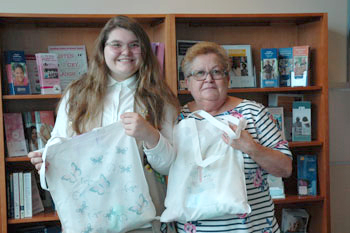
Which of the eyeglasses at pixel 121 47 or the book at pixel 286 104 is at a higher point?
the eyeglasses at pixel 121 47

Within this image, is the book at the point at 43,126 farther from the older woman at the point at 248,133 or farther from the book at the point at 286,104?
the book at the point at 286,104

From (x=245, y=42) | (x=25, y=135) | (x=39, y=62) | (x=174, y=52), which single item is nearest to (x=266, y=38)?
(x=245, y=42)

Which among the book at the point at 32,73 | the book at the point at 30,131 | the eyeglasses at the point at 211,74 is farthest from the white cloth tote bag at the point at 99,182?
the book at the point at 32,73

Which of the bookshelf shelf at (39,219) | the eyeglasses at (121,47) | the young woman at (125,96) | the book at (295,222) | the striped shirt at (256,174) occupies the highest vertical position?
the eyeglasses at (121,47)

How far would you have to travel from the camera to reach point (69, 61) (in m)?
2.89

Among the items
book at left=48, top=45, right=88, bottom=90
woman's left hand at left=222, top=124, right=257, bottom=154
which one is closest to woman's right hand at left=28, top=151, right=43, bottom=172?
woman's left hand at left=222, top=124, right=257, bottom=154

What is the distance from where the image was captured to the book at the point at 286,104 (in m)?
3.14

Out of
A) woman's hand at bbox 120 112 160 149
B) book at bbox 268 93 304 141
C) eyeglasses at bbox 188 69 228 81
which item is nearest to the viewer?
woman's hand at bbox 120 112 160 149

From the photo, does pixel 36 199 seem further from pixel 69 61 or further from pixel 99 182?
pixel 99 182

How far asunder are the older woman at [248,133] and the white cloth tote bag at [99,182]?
0.25 m

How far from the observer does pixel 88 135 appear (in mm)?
1553

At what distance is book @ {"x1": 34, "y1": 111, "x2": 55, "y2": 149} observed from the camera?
2.78m

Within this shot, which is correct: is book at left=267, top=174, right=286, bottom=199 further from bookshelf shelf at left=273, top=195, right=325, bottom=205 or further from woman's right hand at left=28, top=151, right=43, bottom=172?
woman's right hand at left=28, top=151, right=43, bottom=172

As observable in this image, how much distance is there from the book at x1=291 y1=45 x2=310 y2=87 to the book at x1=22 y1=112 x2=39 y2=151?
6.20 ft
